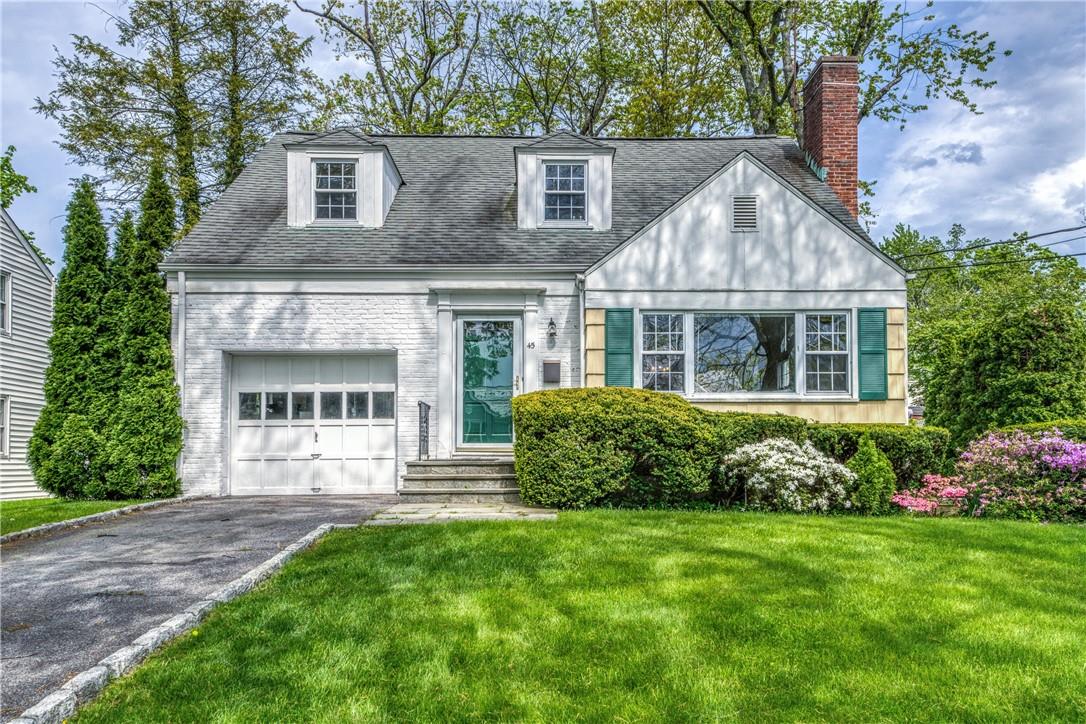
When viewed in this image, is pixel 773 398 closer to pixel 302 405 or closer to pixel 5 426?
pixel 302 405

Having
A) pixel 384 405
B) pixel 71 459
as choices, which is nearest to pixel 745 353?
pixel 384 405

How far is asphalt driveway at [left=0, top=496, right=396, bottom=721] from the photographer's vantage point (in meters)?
3.65

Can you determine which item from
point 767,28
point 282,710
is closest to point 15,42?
point 282,710

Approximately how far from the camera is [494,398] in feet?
37.3

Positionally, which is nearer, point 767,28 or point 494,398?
point 494,398

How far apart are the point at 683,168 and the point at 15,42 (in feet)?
34.6

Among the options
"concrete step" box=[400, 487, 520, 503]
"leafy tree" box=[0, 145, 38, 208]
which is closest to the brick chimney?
"concrete step" box=[400, 487, 520, 503]

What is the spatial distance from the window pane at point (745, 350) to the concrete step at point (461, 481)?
11.6 ft

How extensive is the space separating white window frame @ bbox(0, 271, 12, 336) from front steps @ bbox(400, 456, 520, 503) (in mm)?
12416

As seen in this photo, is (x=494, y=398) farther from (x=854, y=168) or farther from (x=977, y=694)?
(x=977, y=694)

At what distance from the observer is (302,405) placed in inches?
448

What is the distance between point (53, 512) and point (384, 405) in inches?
181

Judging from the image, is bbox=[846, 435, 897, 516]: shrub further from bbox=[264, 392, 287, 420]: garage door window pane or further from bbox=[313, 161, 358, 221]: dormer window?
bbox=[313, 161, 358, 221]: dormer window

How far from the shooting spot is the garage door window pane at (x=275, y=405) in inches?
446
